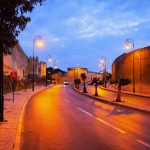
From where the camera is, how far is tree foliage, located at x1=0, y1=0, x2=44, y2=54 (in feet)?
41.3

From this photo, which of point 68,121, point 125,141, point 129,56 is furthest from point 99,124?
point 129,56

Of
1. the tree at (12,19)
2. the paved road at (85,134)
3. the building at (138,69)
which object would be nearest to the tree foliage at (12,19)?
the tree at (12,19)

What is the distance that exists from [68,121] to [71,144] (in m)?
6.85

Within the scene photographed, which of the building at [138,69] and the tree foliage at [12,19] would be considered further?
the building at [138,69]

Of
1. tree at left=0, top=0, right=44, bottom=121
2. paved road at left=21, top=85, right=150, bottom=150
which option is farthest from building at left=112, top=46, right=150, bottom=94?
tree at left=0, top=0, right=44, bottom=121

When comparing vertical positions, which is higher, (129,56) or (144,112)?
(129,56)

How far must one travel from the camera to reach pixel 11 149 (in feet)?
37.6

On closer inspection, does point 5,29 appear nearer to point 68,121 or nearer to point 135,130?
point 135,130

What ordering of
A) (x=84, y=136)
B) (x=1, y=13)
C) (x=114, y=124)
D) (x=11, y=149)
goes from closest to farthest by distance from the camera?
(x=11, y=149), (x=1, y=13), (x=84, y=136), (x=114, y=124)

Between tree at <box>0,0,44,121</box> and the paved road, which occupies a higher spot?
tree at <box>0,0,44,121</box>

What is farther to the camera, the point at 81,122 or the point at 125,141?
the point at 81,122

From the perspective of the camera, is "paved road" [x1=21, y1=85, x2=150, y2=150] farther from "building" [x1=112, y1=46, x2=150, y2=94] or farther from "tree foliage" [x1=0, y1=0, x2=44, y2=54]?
"building" [x1=112, y1=46, x2=150, y2=94]

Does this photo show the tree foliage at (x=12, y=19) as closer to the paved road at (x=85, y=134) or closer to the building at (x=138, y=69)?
the paved road at (x=85, y=134)

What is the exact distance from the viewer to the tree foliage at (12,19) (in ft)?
41.3
